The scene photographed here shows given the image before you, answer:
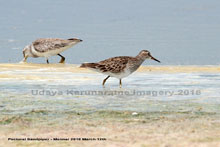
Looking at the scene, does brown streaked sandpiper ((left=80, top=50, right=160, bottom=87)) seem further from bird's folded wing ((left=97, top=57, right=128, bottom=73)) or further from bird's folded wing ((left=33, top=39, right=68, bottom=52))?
bird's folded wing ((left=33, top=39, right=68, bottom=52))

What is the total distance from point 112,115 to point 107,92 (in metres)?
3.27

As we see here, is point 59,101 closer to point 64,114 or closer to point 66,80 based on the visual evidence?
point 64,114

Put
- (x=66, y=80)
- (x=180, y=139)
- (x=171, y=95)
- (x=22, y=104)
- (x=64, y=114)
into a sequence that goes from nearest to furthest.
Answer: (x=180, y=139), (x=64, y=114), (x=22, y=104), (x=171, y=95), (x=66, y=80)

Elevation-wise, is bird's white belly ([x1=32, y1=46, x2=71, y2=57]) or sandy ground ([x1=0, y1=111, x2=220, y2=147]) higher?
bird's white belly ([x1=32, y1=46, x2=71, y2=57])

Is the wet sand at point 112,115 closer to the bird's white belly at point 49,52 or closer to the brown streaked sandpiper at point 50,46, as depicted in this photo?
the brown streaked sandpiper at point 50,46

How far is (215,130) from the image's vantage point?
22.4ft

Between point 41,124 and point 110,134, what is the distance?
1.36 meters

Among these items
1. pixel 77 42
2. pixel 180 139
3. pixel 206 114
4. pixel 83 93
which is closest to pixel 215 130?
pixel 180 139

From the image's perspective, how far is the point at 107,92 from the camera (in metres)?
11.4

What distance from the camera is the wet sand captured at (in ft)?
20.9

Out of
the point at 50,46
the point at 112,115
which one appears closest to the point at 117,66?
the point at 112,115

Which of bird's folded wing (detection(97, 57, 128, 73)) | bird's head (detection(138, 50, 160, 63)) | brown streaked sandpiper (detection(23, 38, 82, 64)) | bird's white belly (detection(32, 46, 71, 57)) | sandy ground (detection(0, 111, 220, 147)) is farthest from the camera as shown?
bird's white belly (detection(32, 46, 71, 57))

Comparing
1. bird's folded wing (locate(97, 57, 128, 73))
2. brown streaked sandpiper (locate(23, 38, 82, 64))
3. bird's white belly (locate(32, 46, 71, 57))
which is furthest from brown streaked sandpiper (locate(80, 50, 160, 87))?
bird's white belly (locate(32, 46, 71, 57))

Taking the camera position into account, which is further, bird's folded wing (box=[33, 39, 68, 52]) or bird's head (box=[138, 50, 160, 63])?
bird's folded wing (box=[33, 39, 68, 52])
